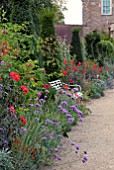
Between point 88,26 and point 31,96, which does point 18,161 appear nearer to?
point 31,96

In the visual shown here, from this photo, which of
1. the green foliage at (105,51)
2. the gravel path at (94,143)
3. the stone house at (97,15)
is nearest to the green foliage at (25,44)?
the gravel path at (94,143)

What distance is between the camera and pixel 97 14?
136 feet

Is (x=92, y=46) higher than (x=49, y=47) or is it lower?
lower

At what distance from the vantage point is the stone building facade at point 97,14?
40344 millimetres

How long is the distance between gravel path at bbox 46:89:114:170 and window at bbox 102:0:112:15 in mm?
32275

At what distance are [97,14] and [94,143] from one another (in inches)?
1409

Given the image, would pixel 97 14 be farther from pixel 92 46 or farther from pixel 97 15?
pixel 92 46

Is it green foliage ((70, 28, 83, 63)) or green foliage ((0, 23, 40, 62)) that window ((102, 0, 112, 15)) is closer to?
green foliage ((70, 28, 83, 63))

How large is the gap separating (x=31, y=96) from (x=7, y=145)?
1975mm

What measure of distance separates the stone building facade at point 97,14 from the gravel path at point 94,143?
3042 cm

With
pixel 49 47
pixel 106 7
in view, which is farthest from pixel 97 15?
pixel 49 47

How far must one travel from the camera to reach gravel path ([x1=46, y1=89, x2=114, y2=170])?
5336 millimetres

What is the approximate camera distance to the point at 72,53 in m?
18.5

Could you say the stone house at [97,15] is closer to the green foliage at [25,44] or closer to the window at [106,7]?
the window at [106,7]
